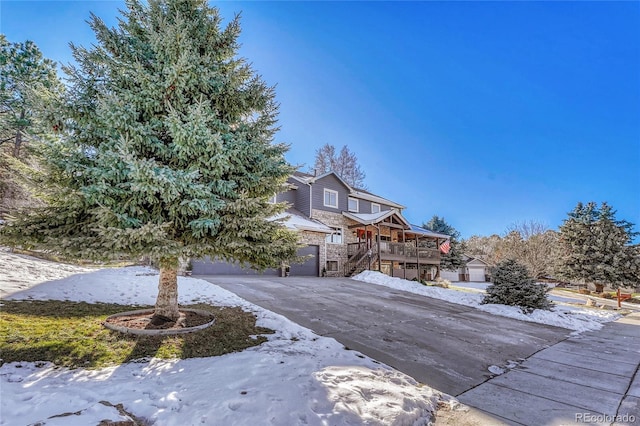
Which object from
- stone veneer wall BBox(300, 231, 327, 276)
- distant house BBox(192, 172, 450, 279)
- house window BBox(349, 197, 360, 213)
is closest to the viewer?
stone veneer wall BBox(300, 231, 327, 276)

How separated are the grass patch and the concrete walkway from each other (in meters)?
3.18

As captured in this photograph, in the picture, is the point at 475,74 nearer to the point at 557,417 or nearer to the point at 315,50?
the point at 315,50

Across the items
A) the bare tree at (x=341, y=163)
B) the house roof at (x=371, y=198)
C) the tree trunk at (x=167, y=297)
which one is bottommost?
the tree trunk at (x=167, y=297)

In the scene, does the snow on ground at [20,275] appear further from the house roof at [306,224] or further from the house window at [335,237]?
the house window at [335,237]

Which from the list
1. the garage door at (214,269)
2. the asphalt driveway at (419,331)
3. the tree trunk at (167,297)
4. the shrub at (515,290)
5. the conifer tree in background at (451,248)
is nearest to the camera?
the asphalt driveway at (419,331)

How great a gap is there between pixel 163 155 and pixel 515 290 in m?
10.7

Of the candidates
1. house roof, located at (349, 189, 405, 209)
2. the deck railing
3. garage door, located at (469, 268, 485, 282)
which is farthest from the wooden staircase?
garage door, located at (469, 268, 485, 282)

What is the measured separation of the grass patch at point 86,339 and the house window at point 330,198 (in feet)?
46.1

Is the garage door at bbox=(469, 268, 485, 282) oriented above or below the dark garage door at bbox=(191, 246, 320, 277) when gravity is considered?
below

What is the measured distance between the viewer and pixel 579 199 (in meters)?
22.5

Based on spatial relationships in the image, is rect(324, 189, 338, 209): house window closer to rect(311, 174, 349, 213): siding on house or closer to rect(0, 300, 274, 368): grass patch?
rect(311, 174, 349, 213): siding on house

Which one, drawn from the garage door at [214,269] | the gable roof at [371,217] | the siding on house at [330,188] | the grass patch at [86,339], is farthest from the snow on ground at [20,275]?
the gable roof at [371,217]

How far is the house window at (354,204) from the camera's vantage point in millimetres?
21172

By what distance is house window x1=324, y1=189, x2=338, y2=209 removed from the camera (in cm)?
1942
